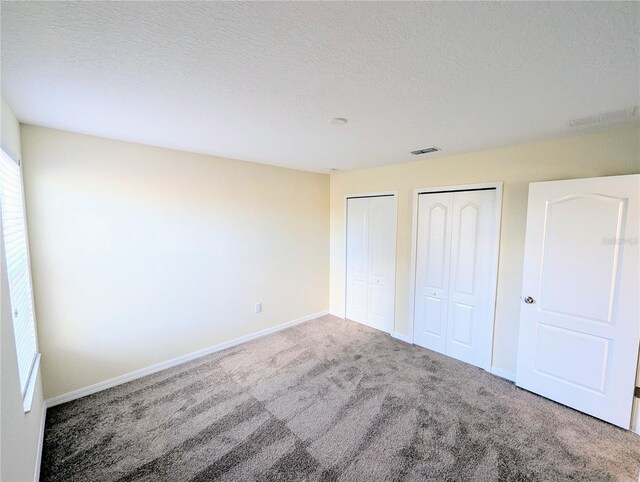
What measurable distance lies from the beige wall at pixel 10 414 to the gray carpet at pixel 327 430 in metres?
0.40

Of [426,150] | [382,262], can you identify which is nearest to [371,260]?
[382,262]

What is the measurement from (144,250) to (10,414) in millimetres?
1728

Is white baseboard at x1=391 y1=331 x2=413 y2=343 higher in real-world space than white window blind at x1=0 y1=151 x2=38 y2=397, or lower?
lower

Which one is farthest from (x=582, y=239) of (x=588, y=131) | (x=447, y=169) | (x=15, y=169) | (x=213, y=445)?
(x=15, y=169)

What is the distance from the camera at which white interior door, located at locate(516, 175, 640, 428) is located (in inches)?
79.0

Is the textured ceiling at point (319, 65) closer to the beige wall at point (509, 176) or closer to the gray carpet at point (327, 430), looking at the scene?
the beige wall at point (509, 176)

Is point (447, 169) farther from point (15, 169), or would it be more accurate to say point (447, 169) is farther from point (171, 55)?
point (15, 169)

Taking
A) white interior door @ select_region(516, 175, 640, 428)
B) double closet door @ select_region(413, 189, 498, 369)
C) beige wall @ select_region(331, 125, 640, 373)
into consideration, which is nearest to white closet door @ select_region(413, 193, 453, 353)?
double closet door @ select_region(413, 189, 498, 369)

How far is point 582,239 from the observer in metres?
2.17

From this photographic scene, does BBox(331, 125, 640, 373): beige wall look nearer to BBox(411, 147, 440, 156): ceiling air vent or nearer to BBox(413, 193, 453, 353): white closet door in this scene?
BBox(413, 193, 453, 353): white closet door

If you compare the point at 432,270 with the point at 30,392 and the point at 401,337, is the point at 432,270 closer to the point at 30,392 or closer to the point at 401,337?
the point at 401,337

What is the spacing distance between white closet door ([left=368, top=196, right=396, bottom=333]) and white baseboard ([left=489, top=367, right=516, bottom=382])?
1279 millimetres

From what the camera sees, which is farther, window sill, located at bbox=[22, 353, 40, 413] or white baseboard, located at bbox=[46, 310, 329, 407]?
white baseboard, located at bbox=[46, 310, 329, 407]

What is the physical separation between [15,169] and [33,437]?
180 centimetres
